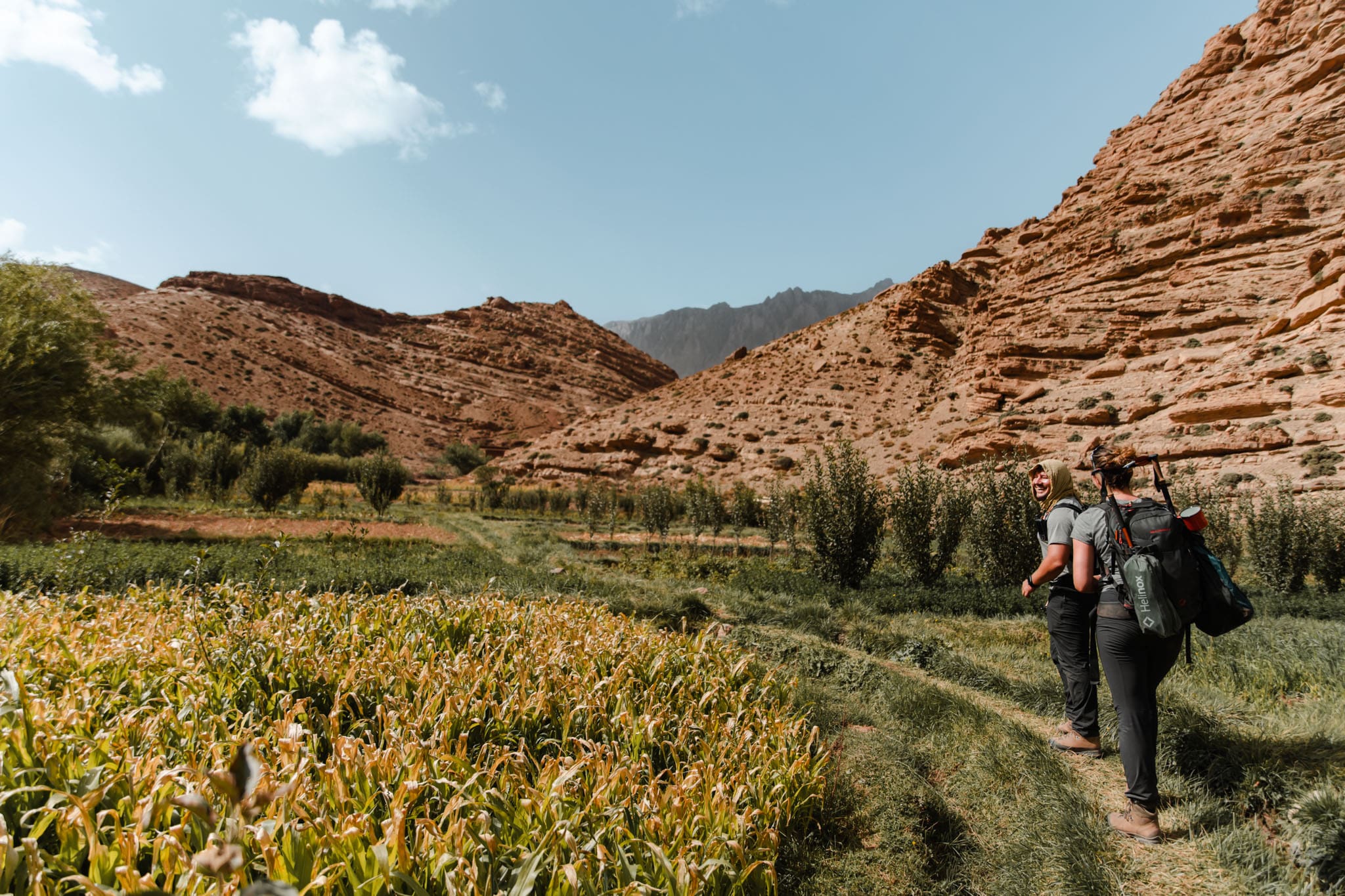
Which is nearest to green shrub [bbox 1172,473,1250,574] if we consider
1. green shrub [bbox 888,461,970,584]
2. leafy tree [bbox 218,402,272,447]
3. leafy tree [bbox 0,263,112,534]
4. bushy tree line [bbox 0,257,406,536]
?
green shrub [bbox 888,461,970,584]

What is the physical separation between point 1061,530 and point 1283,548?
499 inches

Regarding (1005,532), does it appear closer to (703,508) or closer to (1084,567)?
(1084,567)

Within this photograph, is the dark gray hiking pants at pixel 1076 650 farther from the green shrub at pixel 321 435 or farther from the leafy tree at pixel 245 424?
the leafy tree at pixel 245 424

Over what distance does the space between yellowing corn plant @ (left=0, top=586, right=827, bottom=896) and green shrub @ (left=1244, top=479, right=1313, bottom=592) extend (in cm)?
1332

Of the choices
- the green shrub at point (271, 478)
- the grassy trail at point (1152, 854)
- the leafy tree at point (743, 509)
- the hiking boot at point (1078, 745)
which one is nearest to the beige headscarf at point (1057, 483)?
the hiking boot at point (1078, 745)

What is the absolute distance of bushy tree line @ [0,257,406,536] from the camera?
1288 cm

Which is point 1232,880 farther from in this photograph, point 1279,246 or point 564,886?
point 1279,246

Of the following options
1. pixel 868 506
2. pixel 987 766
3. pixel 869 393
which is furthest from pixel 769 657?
pixel 869 393

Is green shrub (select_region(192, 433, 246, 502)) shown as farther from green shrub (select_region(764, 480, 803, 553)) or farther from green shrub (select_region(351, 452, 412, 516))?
green shrub (select_region(764, 480, 803, 553))

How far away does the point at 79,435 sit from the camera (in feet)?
56.0

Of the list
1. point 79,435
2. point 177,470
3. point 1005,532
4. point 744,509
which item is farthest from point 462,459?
point 1005,532

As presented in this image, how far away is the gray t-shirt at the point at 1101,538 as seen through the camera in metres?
3.22

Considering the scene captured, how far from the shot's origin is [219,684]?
3.45m

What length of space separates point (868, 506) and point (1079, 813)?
8.66 meters
